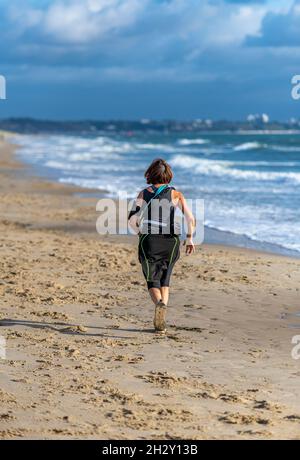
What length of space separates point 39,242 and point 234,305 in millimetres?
5007

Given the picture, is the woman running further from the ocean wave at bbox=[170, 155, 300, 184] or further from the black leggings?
the ocean wave at bbox=[170, 155, 300, 184]

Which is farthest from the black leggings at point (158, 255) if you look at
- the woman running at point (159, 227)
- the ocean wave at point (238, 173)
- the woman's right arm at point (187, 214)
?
the ocean wave at point (238, 173)

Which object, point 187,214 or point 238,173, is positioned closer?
point 187,214

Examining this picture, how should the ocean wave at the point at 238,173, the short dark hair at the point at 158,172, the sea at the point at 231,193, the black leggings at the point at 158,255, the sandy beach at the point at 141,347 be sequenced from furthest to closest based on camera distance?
the ocean wave at the point at 238,173, the sea at the point at 231,193, the black leggings at the point at 158,255, the short dark hair at the point at 158,172, the sandy beach at the point at 141,347

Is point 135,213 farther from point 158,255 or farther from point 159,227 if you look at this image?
point 158,255

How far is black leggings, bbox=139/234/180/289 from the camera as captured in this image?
24.5 ft

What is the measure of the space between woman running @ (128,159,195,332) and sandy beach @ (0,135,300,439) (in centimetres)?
42

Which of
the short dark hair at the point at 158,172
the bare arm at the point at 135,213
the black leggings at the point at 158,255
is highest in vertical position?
the short dark hair at the point at 158,172

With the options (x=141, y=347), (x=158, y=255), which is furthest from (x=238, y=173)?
(x=141, y=347)

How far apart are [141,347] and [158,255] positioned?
35.9 inches

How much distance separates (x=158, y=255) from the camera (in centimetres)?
750

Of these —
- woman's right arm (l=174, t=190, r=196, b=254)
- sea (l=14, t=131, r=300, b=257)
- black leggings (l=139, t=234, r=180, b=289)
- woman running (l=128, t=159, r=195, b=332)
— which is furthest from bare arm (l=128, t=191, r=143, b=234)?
sea (l=14, t=131, r=300, b=257)

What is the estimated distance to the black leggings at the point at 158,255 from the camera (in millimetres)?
7461

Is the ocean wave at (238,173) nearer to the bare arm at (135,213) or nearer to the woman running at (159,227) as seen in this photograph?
the woman running at (159,227)
